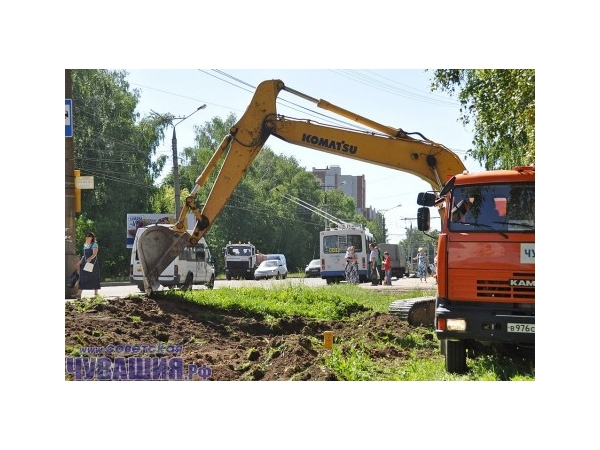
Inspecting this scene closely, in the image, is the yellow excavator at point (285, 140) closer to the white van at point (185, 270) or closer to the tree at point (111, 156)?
the white van at point (185, 270)

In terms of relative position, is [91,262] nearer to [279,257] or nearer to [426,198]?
[426,198]

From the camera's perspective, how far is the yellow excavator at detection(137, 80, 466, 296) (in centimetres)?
1348

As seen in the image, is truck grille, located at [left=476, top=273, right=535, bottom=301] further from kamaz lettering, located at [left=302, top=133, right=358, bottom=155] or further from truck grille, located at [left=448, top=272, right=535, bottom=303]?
kamaz lettering, located at [left=302, top=133, right=358, bottom=155]

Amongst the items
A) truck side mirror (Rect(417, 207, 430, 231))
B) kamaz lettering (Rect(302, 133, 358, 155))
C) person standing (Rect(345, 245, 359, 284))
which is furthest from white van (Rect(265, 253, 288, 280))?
truck side mirror (Rect(417, 207, 430, 231))

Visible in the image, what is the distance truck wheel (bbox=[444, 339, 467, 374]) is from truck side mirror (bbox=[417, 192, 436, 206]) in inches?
62.4

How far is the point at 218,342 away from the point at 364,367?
2.87 m

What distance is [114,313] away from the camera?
12.6 metres

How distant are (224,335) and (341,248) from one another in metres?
20.5

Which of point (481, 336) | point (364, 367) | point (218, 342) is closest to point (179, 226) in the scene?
point (218, 342)

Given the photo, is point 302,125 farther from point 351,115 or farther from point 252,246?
Result: point 252,246

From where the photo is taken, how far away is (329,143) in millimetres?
13789

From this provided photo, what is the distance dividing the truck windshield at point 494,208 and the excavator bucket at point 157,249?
22.2 feet

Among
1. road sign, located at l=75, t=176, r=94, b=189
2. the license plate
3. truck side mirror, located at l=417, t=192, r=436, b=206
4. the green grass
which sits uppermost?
road sign, located at l=75, t=176, r=94, b=189

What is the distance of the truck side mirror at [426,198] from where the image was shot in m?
9.47
